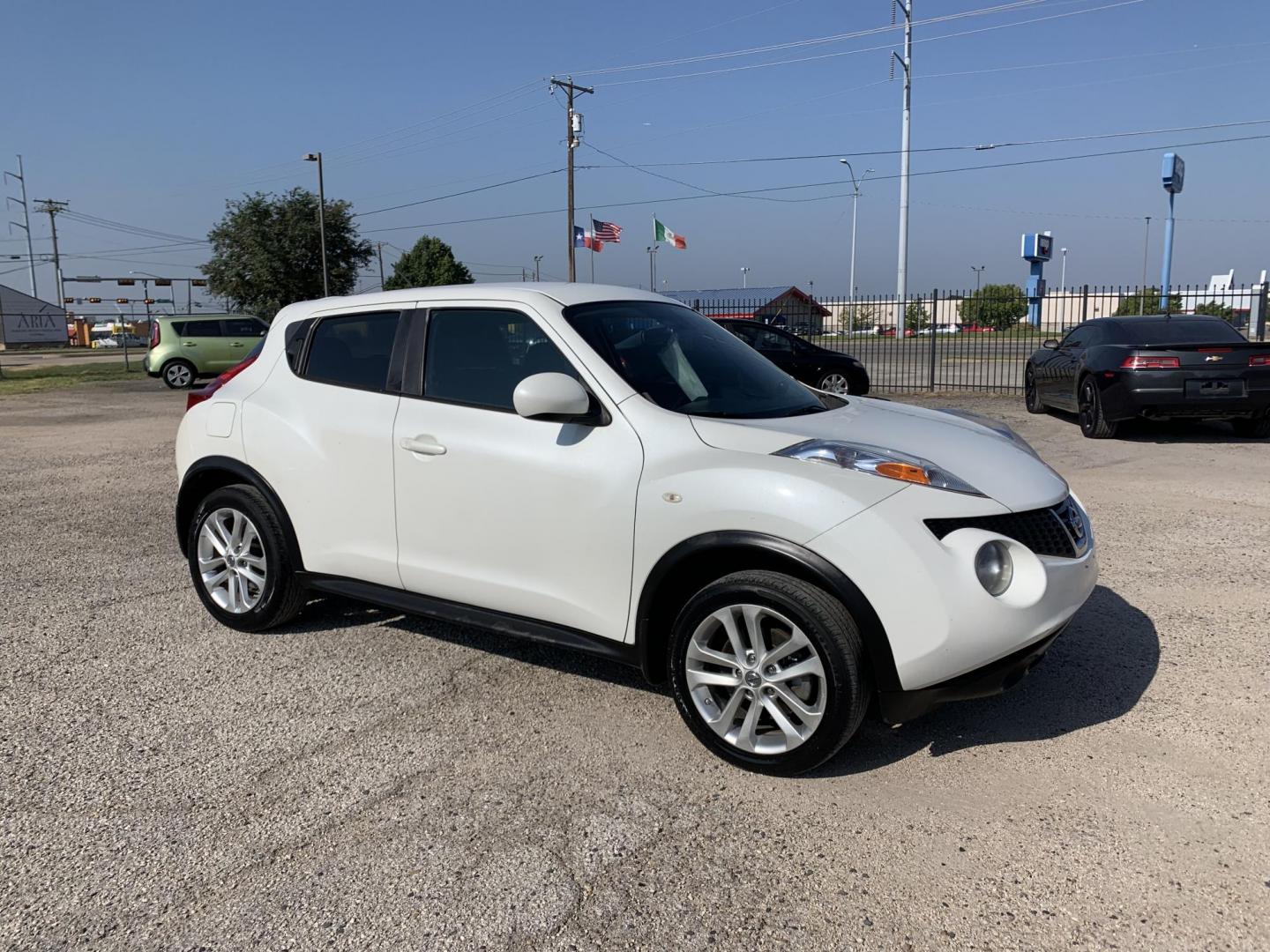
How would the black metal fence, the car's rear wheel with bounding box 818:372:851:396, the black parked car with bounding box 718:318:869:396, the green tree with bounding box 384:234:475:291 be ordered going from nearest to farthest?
the black parked car with bounding box 718:318:869:396
the car's rear wheel with bounding box 818:372:851:396
the black metal fence
the green tree with bounding box 384:234:475:291

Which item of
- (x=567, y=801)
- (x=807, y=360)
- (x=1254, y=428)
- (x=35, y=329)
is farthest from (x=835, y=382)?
(x=35, y=329)

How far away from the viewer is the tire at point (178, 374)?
72.0ft

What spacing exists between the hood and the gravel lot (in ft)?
3.23

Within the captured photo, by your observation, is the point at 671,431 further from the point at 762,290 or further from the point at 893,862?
the point at 762,290

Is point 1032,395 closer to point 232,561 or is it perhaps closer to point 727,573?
point 727,573

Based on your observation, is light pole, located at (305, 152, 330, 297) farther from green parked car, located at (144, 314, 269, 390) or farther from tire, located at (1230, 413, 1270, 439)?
tire, located at (1230, 413, 1270, 439)

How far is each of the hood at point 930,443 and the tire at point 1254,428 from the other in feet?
28.8

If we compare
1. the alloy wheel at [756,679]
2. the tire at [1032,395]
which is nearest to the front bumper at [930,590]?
the alloy wheel at [756,679]

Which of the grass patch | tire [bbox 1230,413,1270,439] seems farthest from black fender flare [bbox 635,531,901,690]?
the grass patch

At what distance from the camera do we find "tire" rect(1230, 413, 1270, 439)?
35.4 feet

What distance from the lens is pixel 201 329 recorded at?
22266 millimetres

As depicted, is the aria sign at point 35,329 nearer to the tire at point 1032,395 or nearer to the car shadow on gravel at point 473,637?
the tire at point 1032,395

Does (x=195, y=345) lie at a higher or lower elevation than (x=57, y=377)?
higher

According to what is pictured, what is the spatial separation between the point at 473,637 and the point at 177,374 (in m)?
20.1
